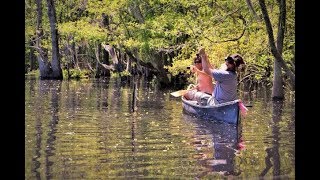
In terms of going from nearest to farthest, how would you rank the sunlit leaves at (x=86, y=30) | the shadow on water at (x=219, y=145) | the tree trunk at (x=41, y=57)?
the shadow on water at (x=219, y=145)
the sunlit leaves at (x=86, y=30)
the tree trunk at (x=41, y=57)

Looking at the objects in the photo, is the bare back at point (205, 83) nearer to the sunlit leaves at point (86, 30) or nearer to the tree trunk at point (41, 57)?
the sunlit leaves at point (86, 30)

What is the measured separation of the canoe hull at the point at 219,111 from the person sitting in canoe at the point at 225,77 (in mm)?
289

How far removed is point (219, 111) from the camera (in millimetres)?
14977

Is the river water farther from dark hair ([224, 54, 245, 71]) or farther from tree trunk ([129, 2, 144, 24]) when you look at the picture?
tree trunk ([129, 2, 144, 24])

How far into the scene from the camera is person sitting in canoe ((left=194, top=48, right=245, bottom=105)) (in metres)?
14.0

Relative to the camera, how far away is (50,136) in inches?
460

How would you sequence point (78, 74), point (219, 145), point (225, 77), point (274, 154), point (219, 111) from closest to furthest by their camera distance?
1. point (274, 154)
2. point (219, 145)
3. point (225, 77)
4. point (219, 111)
5. point (78, 74)

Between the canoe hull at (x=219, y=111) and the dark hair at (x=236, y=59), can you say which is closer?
the dark hair at (x=236, y=59)

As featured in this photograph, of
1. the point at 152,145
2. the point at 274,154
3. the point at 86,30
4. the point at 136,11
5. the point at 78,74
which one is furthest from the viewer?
the point at 78,74

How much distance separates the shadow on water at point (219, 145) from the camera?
8328 mm

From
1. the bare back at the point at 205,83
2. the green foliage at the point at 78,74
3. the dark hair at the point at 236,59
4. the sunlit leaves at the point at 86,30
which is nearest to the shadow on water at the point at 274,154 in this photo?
the dark hair at the point at 236,59

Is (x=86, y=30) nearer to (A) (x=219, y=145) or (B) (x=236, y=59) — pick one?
(B) (x=236, y=59)

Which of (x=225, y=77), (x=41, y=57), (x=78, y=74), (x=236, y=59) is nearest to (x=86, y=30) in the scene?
(x=41, y=57)

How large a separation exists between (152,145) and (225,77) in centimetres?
420
